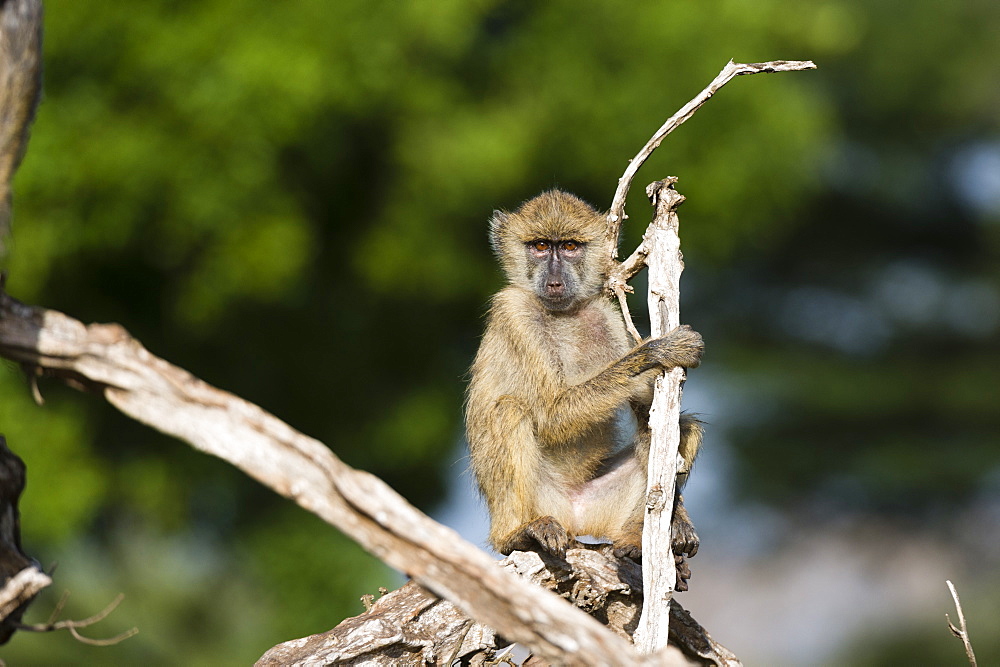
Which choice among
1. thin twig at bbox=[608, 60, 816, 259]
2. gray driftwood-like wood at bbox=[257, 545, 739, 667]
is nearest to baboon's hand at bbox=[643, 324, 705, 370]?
thin twig at bbox=[608, 60, 816, 259]

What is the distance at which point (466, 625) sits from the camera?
510 centimetres

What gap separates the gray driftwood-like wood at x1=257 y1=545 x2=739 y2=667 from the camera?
4.89 metres

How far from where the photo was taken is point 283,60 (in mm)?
10719

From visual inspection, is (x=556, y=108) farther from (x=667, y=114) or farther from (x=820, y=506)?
(x=820, y=506)

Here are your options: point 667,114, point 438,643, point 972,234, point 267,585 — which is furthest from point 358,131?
point 972,234

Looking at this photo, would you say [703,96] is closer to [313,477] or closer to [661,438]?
[661,438]

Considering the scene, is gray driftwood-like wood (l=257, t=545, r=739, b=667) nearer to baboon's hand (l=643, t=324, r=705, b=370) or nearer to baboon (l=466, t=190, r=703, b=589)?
baboon (l=466, t=190, r=703, b=589)

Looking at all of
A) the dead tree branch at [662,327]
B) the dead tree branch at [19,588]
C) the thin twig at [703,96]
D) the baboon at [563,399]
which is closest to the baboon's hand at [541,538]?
the baboon at [563,399]

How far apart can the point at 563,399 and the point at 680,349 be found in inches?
38.9

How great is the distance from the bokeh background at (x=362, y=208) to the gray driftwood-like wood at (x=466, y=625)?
1.70m

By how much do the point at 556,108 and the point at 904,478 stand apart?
11.5 meters

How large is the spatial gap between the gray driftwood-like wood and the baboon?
13 cm

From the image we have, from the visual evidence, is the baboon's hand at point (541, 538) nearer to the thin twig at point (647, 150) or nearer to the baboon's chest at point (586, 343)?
the baboon's chest at point (586, 343)

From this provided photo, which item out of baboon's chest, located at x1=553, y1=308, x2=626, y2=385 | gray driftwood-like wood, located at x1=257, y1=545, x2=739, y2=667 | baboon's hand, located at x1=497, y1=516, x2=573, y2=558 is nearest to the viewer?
gray driftwood-like wood, located at x1=257, y1=545, x2=739, y2=667
